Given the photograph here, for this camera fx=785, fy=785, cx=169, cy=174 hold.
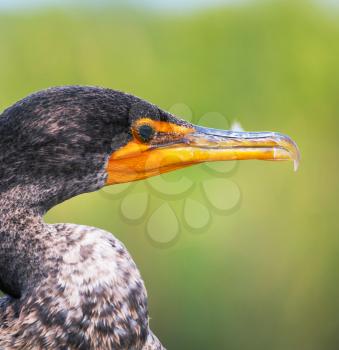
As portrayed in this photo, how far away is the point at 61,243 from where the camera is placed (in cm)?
265

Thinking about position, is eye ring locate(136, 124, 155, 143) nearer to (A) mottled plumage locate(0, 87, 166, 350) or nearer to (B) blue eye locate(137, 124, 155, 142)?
(B) blue eye locate(137, 124, 155, 142)

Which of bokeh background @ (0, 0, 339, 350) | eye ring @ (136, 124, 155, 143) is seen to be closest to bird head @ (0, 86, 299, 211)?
eye ring @ (136, 124, 155, 143)

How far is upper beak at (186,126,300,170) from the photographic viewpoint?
296 centimetres

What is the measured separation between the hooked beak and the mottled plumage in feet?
0.89

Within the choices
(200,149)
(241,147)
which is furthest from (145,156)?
(241,147)

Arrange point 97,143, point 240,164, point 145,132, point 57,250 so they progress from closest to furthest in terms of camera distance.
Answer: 1. point 57,250
2. point 97,143
3. point 145,132
4. point 240,164

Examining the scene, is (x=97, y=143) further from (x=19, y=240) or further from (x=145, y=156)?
(x=19, y=240)

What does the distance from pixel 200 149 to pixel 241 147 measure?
155mm

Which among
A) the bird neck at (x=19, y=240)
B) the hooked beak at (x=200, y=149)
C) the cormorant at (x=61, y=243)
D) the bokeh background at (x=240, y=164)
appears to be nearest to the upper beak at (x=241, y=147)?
the hooked beak at (x=200, y=149)

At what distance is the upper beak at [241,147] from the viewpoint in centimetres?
296

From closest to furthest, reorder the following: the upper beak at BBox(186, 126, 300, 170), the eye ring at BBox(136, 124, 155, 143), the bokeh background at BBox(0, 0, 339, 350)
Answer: the eye ring at BBox(136, 124, 155, 143)
the upper beak at BBox(186, 126, 300, 170)
the bokeh background at BBox(0, 0, 339, 350)

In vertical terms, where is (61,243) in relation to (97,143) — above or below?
below

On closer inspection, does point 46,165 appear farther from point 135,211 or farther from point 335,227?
point 335,227

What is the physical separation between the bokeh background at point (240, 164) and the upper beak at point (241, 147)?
3907 millimetres
